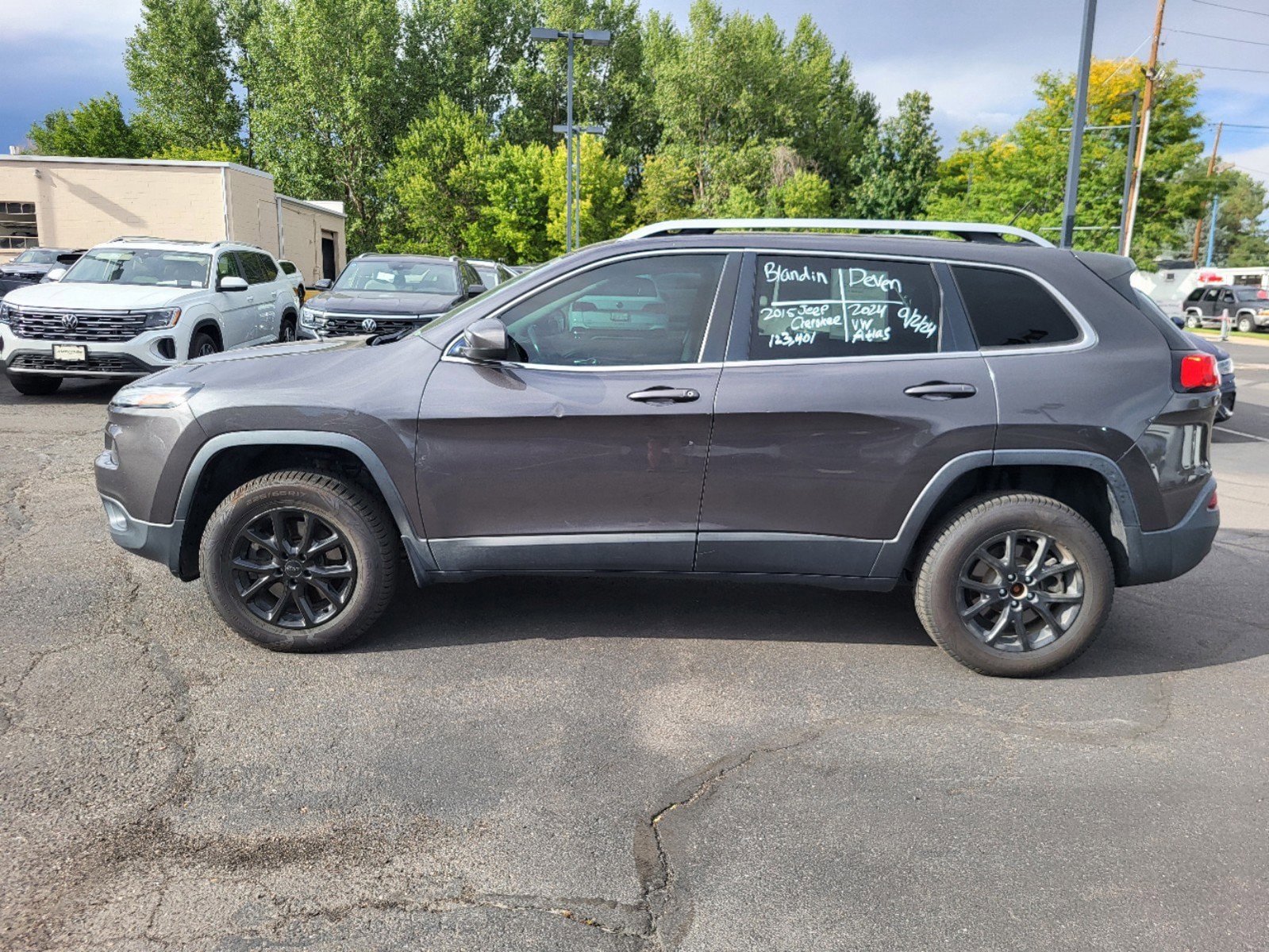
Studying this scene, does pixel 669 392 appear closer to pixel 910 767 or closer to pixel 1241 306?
pixel 910 767

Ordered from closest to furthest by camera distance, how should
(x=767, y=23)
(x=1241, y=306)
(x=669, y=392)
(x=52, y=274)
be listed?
1. (x=669, y=392)
2. (x=52, y=274)
3. (x=1241, y=306)
4. (x=767, y=23)

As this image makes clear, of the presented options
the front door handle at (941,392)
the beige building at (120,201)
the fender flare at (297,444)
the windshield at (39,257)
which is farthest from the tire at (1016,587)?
the beige building at (120,201)

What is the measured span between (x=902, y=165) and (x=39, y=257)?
164 feet

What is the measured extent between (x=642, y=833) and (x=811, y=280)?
2308mm

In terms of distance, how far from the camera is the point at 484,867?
2717 mm

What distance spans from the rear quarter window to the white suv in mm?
9242

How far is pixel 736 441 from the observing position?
393 centimetres

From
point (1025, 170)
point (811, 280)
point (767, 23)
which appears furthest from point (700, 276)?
point (767, 23)

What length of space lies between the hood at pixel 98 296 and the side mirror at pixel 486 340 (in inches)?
328

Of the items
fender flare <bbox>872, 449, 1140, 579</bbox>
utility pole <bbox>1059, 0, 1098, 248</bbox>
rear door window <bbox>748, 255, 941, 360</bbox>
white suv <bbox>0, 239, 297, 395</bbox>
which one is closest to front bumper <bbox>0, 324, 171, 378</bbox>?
white suv <bbox>0, 239, 297, 395</bbox>

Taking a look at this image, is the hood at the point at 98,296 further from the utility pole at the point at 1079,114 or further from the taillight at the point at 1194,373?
the utility pole at the point at 1079,114

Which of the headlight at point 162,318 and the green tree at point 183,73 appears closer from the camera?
the headlight at point 162,318

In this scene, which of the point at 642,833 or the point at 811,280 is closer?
the point at 642,833

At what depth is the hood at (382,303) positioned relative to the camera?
38.0 feet
